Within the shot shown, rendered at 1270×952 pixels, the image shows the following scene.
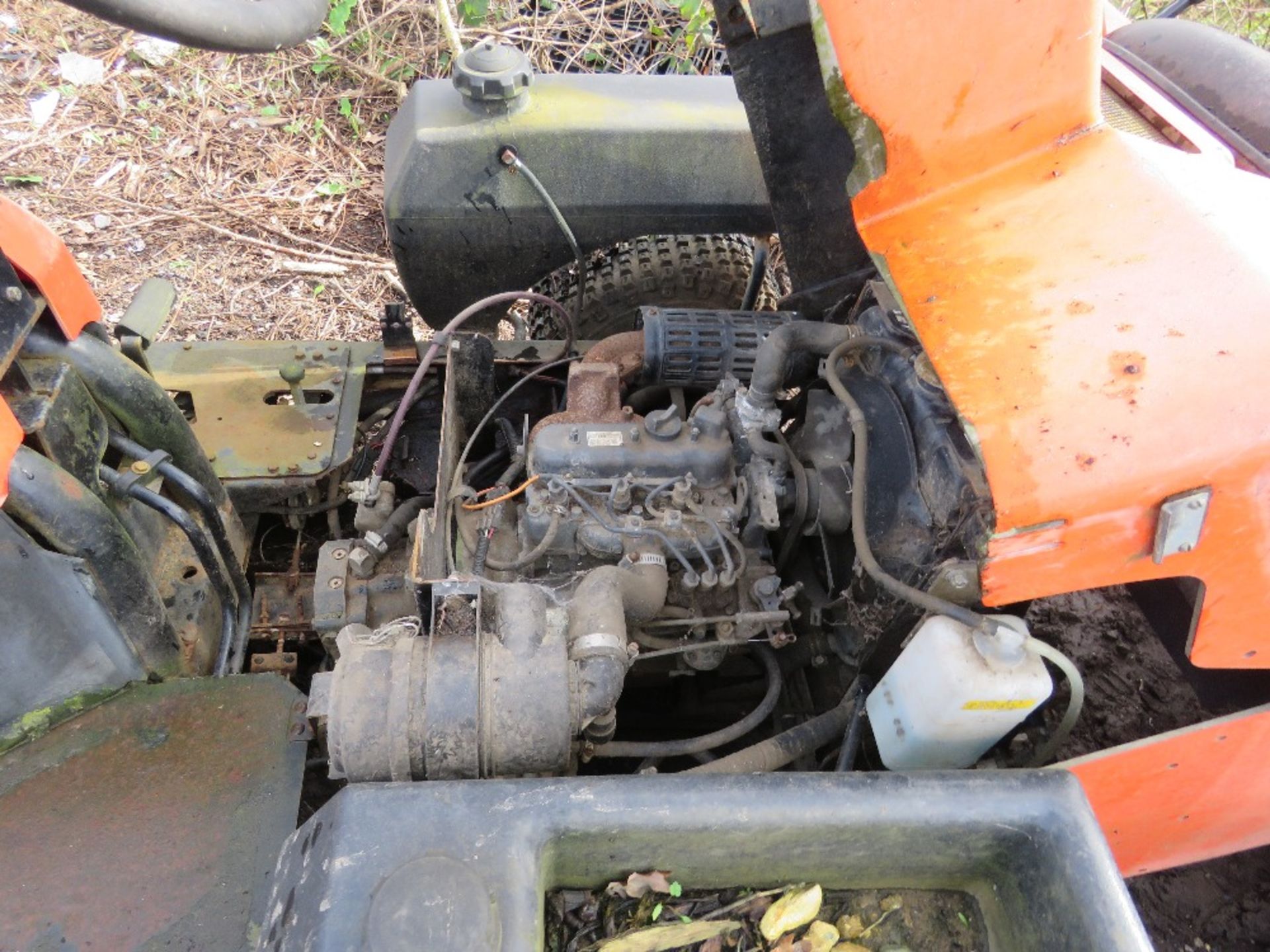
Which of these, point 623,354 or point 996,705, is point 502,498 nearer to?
point 623,354

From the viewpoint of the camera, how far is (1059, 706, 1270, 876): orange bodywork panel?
1.49 m

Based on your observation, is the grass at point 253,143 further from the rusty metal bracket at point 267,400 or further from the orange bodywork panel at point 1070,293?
the orange bodywork panel at point 1070,293

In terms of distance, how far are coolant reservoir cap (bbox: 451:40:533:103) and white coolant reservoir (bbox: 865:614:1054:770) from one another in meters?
1.63

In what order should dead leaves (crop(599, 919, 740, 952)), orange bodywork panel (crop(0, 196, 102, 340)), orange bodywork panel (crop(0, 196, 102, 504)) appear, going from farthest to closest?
Answer: orange bodywork panel (crop(0, 196, 102, 340)) → orange bodywork panel (crop(0, 196, 102, 504)) → dead leaves (crop(599, 919, 740, 952))

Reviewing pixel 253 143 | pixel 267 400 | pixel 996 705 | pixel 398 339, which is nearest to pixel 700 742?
pixel 996 705

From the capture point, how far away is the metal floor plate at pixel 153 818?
1.36m

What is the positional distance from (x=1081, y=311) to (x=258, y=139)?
4.12 m

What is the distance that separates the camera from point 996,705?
1.29 metres

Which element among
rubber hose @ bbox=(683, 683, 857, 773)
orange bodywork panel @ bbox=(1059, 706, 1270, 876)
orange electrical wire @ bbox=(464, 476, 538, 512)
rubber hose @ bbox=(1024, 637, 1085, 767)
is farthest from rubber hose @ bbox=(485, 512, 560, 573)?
orange bodywork panel @ bbox=(1059, 706, 1270, 876)

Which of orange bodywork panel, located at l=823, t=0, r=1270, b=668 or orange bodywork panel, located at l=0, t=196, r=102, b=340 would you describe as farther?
orange bodywork panel, located at l=0, t=196, r=102, b=340

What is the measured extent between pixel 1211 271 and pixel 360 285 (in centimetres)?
318

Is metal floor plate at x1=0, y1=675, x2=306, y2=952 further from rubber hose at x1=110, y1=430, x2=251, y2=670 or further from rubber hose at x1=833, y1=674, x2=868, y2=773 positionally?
rubber hose at x1=833, y1=674, x2=868, y2=773

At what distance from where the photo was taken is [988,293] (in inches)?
→ 53.4

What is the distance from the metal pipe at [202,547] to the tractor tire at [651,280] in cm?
119
